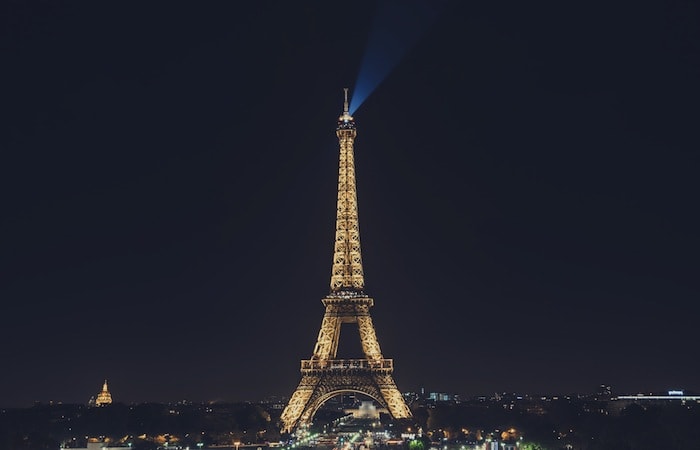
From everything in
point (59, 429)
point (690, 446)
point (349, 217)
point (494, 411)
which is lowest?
point (690, 446)

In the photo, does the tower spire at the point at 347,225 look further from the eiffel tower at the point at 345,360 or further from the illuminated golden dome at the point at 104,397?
the illuminated golden dome at the point at 104,397

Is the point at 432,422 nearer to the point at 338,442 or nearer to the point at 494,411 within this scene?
the point at 494,411

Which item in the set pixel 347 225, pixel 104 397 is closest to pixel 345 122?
pixel 347 225

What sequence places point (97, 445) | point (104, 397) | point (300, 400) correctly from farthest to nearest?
point (104, 397) → point (300, 400) → point (97, 445)

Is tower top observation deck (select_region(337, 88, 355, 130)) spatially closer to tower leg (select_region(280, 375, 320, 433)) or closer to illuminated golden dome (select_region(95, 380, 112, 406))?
tower leg (select_region(280, 375, 320, 433))

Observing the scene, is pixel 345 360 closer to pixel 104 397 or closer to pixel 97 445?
pixel 97 445

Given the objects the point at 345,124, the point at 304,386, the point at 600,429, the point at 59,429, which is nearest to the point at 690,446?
the point at 600,429

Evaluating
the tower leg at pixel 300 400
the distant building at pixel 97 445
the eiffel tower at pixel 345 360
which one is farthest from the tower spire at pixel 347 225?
the distant building at pixel 97 445

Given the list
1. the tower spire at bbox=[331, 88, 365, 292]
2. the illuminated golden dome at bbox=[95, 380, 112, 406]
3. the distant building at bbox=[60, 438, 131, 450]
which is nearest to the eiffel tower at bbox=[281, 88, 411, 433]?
the tower spire at bbox=[331, 88, 365, 292]
